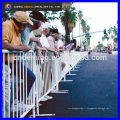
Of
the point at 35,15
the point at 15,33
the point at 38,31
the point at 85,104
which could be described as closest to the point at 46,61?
the point at 38,31

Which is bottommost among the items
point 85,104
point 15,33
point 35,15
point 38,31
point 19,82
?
point 85,104

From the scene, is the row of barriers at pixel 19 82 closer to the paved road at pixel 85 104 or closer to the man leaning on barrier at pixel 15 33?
the man leaning on barrier at pixel 15 33

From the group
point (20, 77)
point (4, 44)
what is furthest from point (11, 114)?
point (4, 44)

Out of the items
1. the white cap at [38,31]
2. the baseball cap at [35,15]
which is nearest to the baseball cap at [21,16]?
the baseball cap at [35,15]

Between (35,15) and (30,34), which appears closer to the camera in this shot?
(30,34)

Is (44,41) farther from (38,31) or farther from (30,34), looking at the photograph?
(30,34)

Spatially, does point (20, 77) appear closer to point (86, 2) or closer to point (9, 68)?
point (9, 68)

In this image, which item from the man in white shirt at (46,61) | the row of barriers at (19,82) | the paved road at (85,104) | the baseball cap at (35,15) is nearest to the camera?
the row of barriers at (19,82)

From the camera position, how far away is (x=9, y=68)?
291 centimetres

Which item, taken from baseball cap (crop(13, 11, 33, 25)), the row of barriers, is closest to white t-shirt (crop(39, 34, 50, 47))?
the row of barriers

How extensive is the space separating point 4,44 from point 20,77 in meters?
0.44

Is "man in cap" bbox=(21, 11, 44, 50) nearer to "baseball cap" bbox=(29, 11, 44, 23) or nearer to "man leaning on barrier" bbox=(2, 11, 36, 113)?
"baseball cap" bbox=(29, 11, 44, 23)

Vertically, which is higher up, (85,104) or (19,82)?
(19,82)

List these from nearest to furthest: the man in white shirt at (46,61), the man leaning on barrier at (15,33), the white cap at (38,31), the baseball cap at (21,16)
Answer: the man leaning on barrier at (15,33)
the baseball cap at (21,16)
the white cap at (38,31)
the man in white shirt at (46,61)
